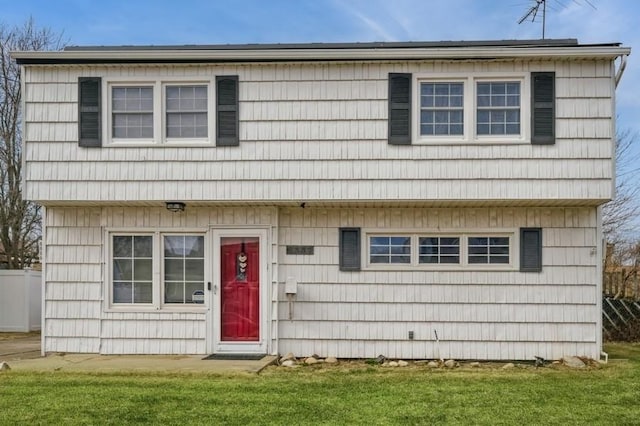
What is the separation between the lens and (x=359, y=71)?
31.1 feet

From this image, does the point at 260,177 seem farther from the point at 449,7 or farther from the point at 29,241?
the point at 29,241

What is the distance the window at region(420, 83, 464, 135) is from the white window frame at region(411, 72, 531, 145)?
0.06 meters

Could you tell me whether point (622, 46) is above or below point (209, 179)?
above

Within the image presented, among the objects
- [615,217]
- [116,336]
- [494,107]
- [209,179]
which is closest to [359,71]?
[494,107]

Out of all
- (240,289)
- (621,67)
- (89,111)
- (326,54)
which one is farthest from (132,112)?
(621,67)

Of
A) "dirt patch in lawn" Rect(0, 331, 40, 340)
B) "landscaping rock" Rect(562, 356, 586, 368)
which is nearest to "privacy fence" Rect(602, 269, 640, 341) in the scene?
"landscaping rock" Rect(562, 356, 586, 368)

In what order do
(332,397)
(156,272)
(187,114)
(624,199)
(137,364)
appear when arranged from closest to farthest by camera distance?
(332,397) → (137,364) → (187,114) → (156,272) → (624,199)

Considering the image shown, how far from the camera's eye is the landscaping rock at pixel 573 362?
916cm

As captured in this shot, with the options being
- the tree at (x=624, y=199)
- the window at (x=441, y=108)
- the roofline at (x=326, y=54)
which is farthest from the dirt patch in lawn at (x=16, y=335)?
the tree at (x=624, y=199)

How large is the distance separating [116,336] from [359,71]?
222 inches

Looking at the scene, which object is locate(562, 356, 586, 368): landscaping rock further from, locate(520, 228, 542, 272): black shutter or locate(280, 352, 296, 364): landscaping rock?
locate(280, 352, 296, 364): landscaping rock

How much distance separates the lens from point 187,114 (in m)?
9.66

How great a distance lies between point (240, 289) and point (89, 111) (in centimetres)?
359

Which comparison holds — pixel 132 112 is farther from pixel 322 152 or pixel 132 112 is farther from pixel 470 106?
pixel 470 106
